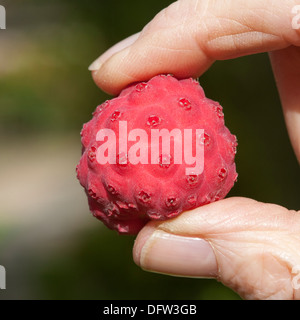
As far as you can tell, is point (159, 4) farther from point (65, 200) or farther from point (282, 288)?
point (282, 288)

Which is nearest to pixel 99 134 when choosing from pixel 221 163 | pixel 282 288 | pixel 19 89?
pixel 221 163

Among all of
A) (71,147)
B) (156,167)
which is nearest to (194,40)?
(156,167)

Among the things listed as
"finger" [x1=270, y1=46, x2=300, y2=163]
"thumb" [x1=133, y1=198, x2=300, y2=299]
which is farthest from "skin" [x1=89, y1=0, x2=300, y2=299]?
"finger" [x1=270, y1=46, x2=300, y2=163]

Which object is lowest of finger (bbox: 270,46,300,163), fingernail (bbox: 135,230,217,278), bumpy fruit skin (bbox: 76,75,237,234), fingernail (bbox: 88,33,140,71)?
fingernail (bbox: 135,230,217,278)

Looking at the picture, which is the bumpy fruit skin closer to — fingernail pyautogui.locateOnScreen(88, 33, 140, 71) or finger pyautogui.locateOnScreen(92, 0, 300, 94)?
finger pyautogui.locateOnScreen(92, 0, 300, 94)

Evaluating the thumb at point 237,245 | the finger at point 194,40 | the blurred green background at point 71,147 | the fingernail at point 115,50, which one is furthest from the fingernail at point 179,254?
the blurred green background at point 71,147

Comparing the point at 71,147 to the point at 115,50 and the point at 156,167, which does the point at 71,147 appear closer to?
the point at 115,50
